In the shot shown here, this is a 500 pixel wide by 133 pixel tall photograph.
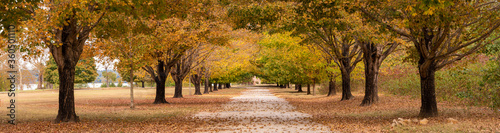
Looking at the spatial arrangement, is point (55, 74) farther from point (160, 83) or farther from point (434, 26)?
point (434, 26)

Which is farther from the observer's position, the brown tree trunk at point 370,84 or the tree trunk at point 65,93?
the brown tree trunk at point 370,84

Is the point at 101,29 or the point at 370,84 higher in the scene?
the point at 101,29

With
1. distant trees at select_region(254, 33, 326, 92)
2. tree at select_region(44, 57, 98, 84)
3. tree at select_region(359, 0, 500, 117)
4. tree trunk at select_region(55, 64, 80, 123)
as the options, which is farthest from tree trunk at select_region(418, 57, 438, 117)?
tree at select_region(44, 57, 98, 84)

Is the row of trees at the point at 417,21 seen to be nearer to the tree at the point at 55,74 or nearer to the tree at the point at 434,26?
the tree at the point at 434,26

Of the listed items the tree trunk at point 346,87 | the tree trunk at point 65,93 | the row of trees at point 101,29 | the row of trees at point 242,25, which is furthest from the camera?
the tree trunk at point 346,87

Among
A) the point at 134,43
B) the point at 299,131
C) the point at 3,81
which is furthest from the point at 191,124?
the point at 3,81

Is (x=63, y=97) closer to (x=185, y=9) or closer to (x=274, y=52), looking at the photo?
(x=185, y=9)

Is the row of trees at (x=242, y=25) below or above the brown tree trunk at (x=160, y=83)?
above

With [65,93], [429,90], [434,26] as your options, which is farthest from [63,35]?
[429,90]

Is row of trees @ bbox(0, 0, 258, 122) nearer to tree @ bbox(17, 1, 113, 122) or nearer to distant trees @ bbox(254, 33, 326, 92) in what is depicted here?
tree @ bbox(17, 1, 113, 122)

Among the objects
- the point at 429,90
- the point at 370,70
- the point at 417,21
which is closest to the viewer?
the point at 417,21

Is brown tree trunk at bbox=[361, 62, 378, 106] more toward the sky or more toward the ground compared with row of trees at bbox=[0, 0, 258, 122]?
more toward the ground

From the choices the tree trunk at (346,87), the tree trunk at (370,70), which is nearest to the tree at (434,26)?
the tree trunk at (370,70)

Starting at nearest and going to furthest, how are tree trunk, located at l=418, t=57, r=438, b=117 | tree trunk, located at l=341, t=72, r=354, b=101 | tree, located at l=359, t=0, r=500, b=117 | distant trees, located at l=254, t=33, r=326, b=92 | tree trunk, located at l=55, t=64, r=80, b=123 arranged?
1. tree, located at l=359, t=0, r=500, b=117
2. tree trunk, located at l=55, t=64, r=80, b=123
3. tree trunk, located at l=418, t=57, r=438, b=117
4. tree trunk, located at l=341, t=72, r=354, b=101
5. distant trees, located at l=254, t=33, r=326, b=92
